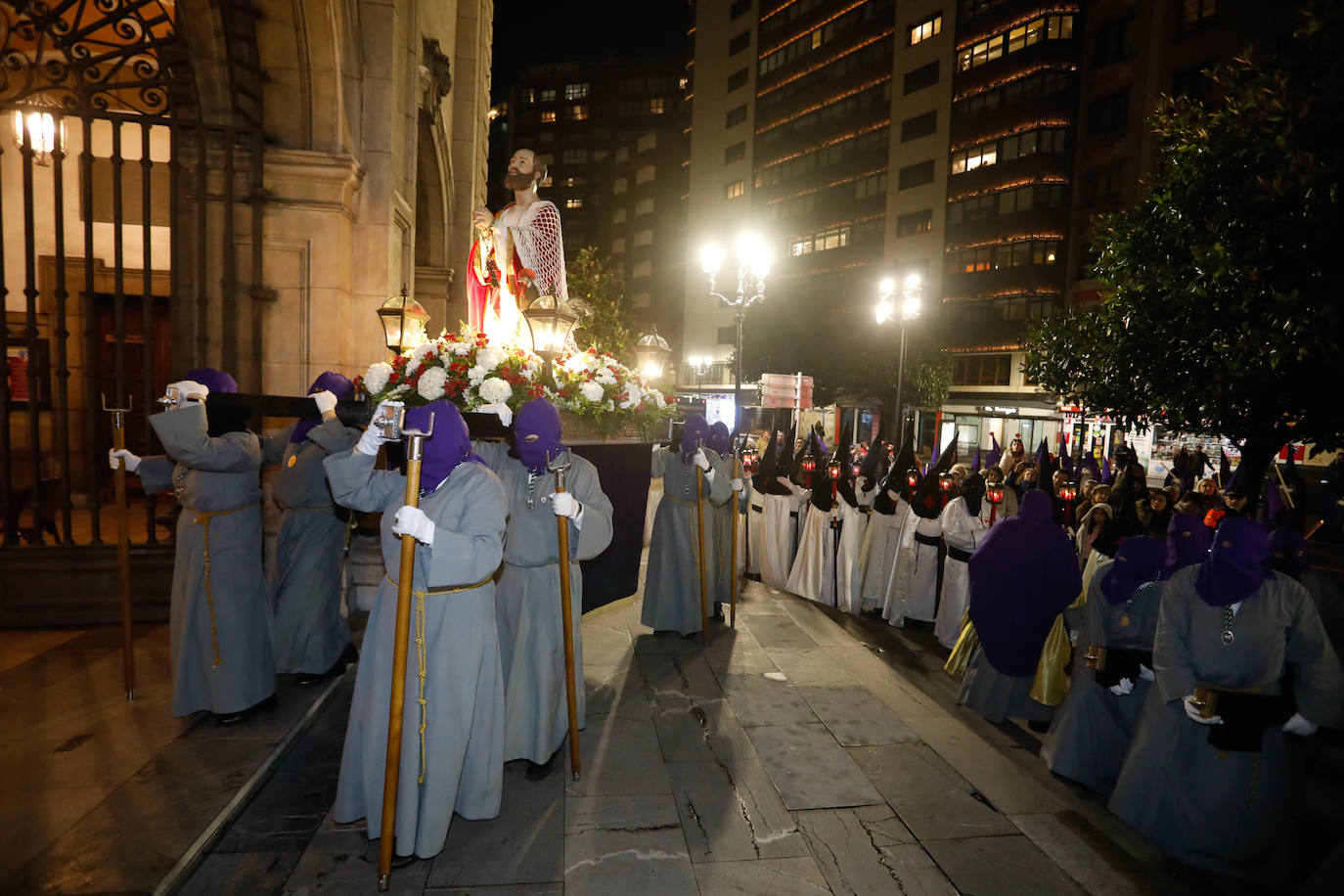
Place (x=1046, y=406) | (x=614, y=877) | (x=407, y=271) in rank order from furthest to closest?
(x=1046, y=406) < (x=407, y=271) < (x=614, y=877)

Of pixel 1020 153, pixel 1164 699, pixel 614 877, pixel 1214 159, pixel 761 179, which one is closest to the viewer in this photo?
pixel 614 877

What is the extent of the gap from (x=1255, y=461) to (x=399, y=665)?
815 centimetres

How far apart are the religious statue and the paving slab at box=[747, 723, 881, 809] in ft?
13.7

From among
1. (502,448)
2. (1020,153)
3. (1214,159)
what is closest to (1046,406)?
(1020,153)

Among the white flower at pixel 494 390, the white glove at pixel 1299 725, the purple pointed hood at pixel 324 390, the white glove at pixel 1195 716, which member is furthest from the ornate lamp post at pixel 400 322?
the white glove at pixel 1299 725

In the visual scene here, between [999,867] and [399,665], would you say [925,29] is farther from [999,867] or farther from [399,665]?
[399,665]

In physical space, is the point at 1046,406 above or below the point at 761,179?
below

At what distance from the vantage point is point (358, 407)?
3.65 m

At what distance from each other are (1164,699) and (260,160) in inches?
334

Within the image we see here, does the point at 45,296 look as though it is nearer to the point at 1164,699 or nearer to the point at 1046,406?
the point at 1164,699

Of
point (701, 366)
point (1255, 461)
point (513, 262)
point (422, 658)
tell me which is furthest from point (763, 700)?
point (701, 366)

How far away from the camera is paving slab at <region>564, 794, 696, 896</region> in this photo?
133 inches

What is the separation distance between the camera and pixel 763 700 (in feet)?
18.4

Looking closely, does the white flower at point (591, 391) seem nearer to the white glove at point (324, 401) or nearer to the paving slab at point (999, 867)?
the white glove at point (324, 401)
